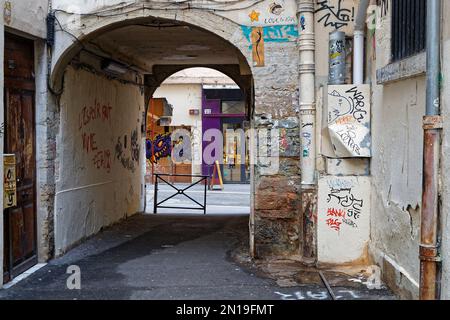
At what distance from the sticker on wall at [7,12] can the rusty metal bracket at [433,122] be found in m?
4.30

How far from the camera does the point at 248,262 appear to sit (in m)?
7.48

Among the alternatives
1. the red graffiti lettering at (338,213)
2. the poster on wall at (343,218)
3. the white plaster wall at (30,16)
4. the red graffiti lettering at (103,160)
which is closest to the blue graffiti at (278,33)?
the poster on wall at (343,218)

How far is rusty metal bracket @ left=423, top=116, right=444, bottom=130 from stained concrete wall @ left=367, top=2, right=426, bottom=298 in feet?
1.46

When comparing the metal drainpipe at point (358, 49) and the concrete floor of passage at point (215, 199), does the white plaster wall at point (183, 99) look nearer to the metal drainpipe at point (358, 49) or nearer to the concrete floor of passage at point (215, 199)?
the concrete floor of passage at point (215, 199)

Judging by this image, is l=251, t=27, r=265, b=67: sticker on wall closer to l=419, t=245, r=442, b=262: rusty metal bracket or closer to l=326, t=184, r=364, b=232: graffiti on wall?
l=326, t=184, r=364, b=232: graffiti on wall

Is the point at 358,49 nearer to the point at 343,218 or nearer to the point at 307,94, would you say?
the point at 307,94

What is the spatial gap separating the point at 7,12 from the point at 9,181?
1752 mm

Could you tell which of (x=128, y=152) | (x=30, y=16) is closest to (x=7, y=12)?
(x=30, y=16)

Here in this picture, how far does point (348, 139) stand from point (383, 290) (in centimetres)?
167

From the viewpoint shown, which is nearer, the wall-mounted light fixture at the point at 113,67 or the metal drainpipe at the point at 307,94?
the metal drainpipe at the point at 307,94

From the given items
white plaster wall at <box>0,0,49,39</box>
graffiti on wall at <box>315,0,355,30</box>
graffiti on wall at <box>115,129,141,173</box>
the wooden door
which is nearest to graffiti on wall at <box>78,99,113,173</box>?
graffiti on wall at <box>115,129,141,173</box>

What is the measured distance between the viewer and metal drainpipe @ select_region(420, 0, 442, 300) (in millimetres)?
4496

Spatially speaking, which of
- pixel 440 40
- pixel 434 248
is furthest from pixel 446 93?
pixel 434 248

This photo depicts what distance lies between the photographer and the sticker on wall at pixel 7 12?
6.31m
